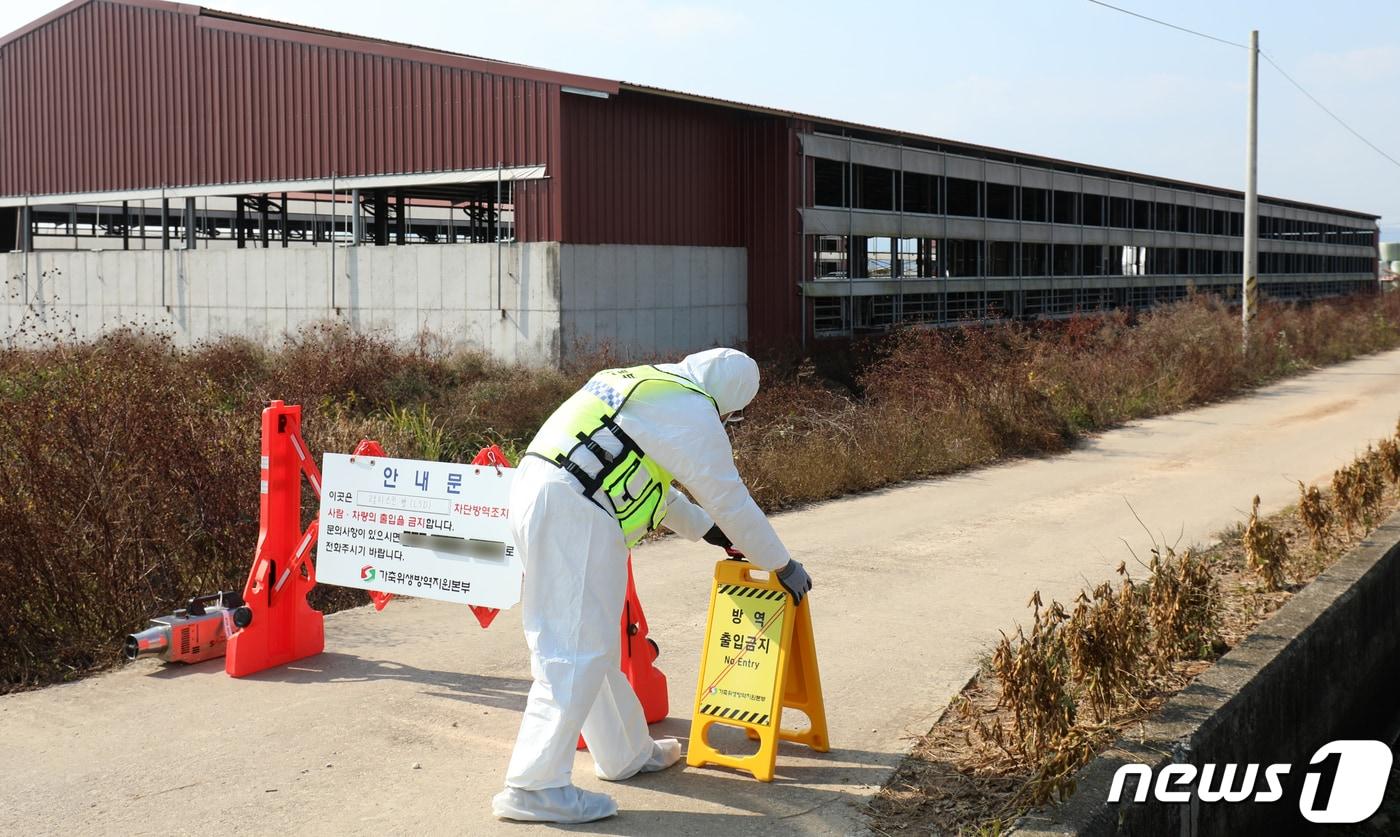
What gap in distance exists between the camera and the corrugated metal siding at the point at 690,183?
2266cm

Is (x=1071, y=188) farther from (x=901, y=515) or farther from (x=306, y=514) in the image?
(x=306, y=514)

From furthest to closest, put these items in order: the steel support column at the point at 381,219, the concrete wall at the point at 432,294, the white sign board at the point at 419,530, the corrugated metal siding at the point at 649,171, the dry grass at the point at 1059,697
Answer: the steel support column at the point at 381,219 < the concrete wall at the point at 432,294 < the corrugated metal siding at the point at 649,171 < the white sign board at the point at 419,530 < the dry grass at the point at 1059,697

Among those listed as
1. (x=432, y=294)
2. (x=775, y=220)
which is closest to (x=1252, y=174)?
(x=775, y=220)

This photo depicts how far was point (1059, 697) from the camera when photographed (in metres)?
5.36

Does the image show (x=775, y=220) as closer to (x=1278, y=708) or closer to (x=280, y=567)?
(x=280, y=567)

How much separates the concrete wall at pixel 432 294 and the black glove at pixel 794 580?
56.8 ft

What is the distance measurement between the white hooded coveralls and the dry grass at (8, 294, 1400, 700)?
2.12 meters

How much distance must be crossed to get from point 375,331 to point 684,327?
19.2 feet

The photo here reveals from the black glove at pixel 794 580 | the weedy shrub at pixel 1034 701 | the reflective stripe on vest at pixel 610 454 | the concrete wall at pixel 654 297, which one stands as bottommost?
the weedy shrub at pixel 1034 701

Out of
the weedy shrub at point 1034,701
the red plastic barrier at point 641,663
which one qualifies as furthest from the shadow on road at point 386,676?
the weedy shrub at point 1034,701

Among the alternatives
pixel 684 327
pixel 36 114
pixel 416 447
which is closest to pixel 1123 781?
pixel 416 447

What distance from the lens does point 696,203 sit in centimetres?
2545

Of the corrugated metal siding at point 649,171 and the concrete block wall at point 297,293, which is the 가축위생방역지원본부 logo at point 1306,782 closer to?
the concrete block wall at point 297,293

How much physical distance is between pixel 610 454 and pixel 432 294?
19.7m
